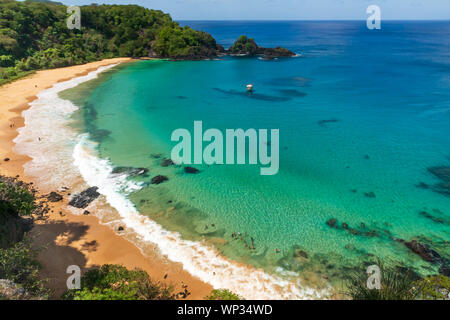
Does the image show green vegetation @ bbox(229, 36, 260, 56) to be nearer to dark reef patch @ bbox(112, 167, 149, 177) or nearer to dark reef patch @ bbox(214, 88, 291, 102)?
dark reef patch @ bbox(214, 88, 291, 102)

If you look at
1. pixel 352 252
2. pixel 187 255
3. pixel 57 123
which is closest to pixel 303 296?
pixel 352 252

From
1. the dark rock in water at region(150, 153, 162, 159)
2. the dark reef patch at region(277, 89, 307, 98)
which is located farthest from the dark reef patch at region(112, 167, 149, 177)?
the dark reef patch at region(277, 89, 307, 98)

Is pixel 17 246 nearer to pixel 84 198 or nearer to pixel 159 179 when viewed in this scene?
pixel 84 198

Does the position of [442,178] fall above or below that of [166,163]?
below

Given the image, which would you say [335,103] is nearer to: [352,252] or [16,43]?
[352,252]

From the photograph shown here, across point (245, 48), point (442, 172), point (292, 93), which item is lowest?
point (442, 172)

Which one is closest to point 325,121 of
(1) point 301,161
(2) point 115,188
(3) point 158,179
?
(1) point 301,161
